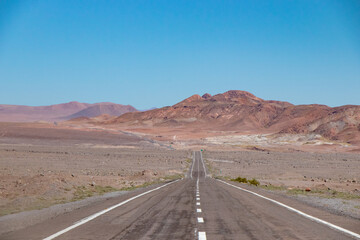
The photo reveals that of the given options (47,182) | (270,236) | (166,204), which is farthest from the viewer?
(47,182)

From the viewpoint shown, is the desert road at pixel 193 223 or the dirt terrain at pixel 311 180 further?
the dirt terrain at pixel 311 180

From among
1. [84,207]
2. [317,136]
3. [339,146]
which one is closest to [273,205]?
[84,207]

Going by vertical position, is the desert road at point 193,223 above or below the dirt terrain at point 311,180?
above

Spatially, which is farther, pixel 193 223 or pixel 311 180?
pixel 311 180

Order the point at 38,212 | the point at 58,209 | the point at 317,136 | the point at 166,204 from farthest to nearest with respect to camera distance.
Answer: the point at 317,136 → the point at 166,204 → the point at 58,209 → the point at 38,212

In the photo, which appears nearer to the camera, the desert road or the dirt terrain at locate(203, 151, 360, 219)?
the desert road

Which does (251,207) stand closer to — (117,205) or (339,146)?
(117,205)

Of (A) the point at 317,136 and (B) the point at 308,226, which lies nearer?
(B) the point at 308,226

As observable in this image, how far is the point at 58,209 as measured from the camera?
1459 centimetres

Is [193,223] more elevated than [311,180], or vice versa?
[193,223]

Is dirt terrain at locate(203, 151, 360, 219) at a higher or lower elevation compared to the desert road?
lower

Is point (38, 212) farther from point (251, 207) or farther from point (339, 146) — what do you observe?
point (339, 146)

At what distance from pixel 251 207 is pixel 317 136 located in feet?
556

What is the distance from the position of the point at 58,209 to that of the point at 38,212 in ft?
3.29
